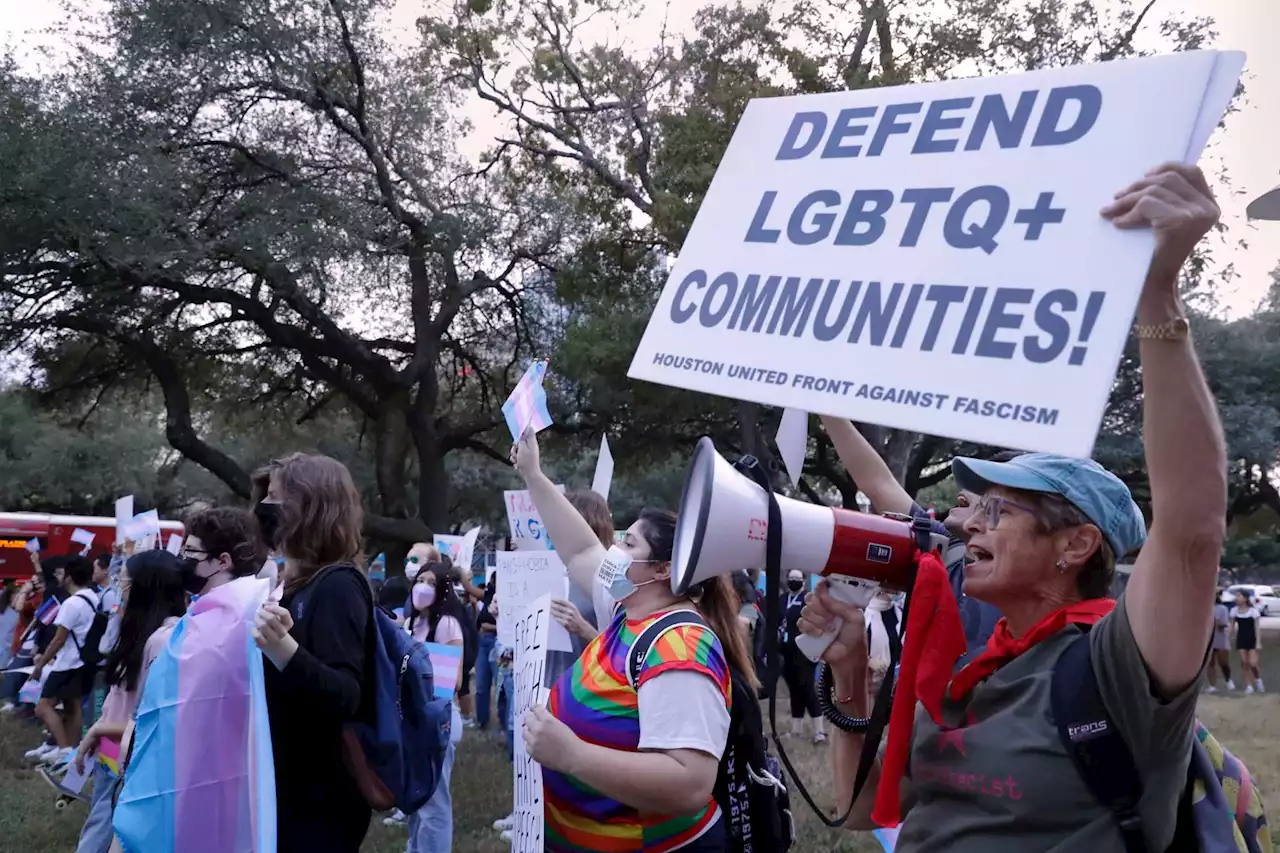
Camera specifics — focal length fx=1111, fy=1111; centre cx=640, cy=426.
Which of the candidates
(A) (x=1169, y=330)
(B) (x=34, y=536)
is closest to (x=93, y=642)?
(A) (x=1169, y=330)

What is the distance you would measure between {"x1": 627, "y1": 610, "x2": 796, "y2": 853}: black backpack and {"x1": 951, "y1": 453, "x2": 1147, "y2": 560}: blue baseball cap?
3.27 feet

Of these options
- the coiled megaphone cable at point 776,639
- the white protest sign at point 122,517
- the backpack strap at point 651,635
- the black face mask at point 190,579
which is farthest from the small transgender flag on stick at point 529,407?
the white protest sign at point 122,517

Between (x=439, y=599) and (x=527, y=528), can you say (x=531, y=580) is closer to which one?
(x=527, y=528)

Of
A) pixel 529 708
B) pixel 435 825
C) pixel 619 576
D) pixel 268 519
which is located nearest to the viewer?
pixel 529 708

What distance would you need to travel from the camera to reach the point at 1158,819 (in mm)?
1645

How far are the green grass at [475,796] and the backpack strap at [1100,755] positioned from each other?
16.0ft

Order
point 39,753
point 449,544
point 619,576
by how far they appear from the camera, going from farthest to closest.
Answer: point 449,544 < point 39,753 < point 619,576

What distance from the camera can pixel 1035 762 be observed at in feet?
5.59

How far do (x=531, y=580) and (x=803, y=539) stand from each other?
339 cm

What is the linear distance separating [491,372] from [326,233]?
5854 millimetres

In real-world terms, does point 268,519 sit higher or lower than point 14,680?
higher

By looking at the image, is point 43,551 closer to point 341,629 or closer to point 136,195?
point 136,195

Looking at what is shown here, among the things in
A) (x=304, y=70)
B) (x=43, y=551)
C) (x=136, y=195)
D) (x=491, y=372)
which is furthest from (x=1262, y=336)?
(x=43, y=551)

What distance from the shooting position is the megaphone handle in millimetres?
1936
